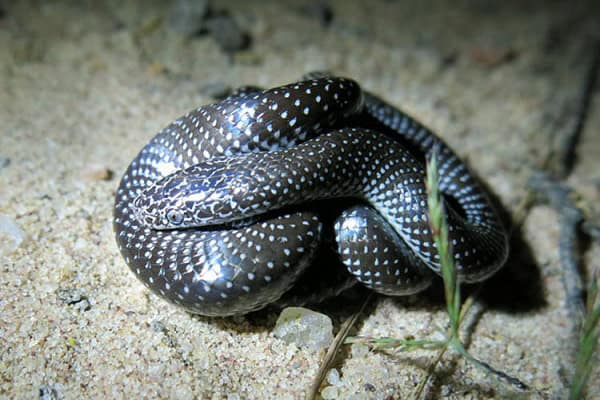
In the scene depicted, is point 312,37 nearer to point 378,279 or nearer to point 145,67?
point 145,67

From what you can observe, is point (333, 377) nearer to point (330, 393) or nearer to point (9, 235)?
A: point (330, 393)

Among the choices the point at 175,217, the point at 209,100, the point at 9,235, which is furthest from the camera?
the point at 209,100

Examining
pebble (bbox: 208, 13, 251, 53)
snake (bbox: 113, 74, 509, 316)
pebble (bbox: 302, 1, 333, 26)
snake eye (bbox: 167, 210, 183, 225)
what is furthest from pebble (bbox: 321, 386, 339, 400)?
pebble (bbox: 302, 1, 333, 26)

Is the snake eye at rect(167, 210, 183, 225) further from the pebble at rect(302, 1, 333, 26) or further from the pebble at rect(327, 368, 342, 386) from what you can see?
the pebble at rect(302, 1, 333, 26)

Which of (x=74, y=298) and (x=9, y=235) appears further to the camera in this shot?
(x=9, y=235)

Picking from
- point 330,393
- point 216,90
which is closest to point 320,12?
point 216,90

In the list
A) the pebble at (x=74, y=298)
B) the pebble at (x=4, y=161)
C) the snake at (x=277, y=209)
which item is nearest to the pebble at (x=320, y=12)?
the snake at (x=277, y=209)

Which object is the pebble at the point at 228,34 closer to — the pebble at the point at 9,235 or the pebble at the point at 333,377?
the pebble at the point at 9,235
